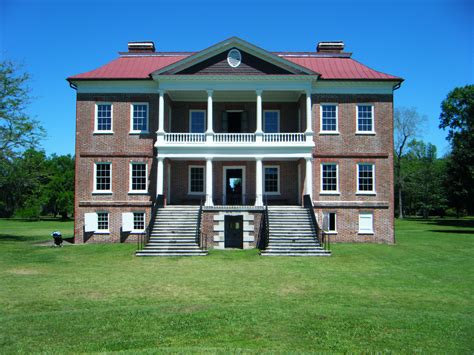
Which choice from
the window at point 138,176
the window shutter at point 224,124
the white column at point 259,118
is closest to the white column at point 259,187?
the white column at point 259,118

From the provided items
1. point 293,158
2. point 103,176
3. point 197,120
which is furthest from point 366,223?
point 103,176

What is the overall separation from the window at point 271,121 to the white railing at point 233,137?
1598 millimetres

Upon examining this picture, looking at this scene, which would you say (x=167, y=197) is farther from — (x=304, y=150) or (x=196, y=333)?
(x=196, y=333)

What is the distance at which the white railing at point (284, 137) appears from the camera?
2623 centimetres

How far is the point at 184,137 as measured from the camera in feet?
87.8

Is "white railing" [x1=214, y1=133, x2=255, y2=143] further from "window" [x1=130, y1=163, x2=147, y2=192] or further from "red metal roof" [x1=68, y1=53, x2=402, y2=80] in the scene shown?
"red metal roof" [x1=68, y1=53, x2=402, y2=80]

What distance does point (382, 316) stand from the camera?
32.6 feet

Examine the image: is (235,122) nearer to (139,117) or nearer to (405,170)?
(139,117)

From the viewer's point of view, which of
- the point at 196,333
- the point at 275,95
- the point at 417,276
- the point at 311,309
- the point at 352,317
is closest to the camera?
the point at 196,333

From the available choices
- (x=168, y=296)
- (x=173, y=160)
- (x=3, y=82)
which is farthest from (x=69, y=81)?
(x=168, y=296)

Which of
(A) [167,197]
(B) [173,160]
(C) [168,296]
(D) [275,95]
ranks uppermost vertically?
(D) [275,95]

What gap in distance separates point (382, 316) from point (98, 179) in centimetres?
2074

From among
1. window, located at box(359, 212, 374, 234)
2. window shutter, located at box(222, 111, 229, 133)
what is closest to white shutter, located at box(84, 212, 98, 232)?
window shutter, located at box(222, 111, 229, 133)

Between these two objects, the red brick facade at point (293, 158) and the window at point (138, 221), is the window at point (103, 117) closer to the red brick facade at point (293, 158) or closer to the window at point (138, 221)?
the red brick facade at point (293, 158)
